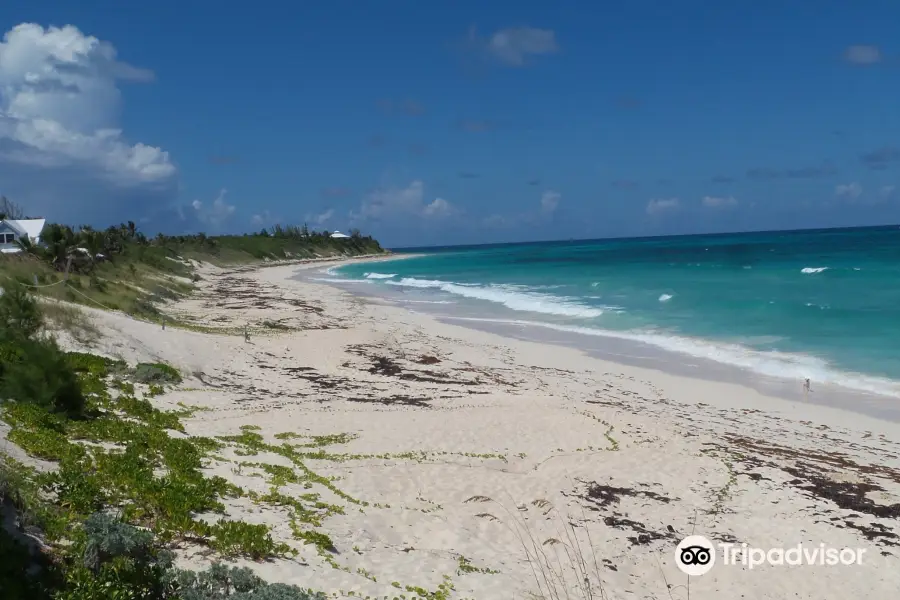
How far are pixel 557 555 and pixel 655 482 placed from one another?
10.3 feet

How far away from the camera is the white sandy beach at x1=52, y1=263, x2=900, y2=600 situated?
662 cm

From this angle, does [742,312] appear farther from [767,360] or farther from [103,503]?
[103,503]

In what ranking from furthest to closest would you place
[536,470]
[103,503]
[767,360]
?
1. [767,360]
2. [536,470]
3. [103,503]

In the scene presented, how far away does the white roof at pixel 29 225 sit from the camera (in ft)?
156

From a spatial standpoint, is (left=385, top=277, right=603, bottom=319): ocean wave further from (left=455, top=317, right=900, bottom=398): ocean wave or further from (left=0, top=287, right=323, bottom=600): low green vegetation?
(left=0, top=287, right=323, bottom=600): low green vegetation

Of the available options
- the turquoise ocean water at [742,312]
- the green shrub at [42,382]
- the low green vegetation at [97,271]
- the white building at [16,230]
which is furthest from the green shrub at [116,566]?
the white building at [16,230]

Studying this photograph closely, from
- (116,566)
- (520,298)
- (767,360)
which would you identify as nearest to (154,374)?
(116,566)

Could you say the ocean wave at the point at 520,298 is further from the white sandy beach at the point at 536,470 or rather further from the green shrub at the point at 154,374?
the green shrub at the point at 154,374

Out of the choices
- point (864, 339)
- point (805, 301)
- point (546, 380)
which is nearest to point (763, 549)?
point (546, 380)

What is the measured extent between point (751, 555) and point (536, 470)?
343cm

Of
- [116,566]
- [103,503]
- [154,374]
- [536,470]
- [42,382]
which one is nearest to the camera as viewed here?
[116,566]

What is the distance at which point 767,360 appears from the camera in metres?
19.4

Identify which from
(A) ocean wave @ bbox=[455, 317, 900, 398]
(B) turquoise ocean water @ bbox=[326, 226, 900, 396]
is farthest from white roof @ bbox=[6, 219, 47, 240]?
(A) ocean wave @ bbox=[455, 317, 900, 398]

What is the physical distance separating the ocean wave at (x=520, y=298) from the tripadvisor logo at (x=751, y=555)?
74.4 feet
